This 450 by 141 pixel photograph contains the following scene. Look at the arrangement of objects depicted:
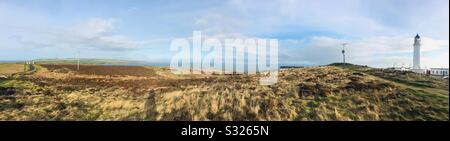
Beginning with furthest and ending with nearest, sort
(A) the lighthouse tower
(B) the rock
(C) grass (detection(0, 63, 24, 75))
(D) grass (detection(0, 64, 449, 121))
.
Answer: (C) grass (detection(0, 63, 24, 75)), (A) the lighthouse tower, (B) the rock, (D) grass (detection(0, 64, 449, 121))

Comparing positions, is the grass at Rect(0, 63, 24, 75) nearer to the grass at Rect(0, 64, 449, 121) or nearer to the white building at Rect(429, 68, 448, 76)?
the grass at Rect(0, 64, 449, 121)

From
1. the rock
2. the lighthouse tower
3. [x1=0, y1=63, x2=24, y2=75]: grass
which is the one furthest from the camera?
[x1=0, y1=63, x2=24, y2=75]: grass

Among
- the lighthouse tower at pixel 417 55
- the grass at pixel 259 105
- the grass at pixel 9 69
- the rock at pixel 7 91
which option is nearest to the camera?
the grass at pixel 259 105

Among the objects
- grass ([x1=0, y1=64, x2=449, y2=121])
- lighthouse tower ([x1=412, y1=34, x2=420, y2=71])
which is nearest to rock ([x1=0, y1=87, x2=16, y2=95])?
grass ([x1=0, y1=64, x2=449, y2=121])

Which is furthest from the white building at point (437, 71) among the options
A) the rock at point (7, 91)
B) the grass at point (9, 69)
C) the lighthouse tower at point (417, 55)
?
the grass at point (9, 69)

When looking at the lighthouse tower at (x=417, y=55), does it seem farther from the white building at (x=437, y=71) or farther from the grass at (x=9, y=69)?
the grass at (x=9, y=69)

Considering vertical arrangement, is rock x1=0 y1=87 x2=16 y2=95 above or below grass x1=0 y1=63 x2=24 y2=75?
below

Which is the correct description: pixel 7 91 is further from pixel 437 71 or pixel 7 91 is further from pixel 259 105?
pixel 437 71

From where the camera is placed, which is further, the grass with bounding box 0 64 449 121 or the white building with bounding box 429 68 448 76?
the white building with bounding box 429 68 448 76

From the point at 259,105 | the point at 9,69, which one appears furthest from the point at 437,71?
the point at 9,69

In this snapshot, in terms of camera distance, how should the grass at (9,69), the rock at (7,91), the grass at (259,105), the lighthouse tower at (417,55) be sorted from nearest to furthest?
1. the grass at (259,105)
2. the rock at (7,91)
3. the lighthouse tower at (417,55)
4. the grass at (9,69)

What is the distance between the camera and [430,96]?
21.6m

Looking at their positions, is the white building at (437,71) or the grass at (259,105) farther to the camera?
the white building at (437,71)
